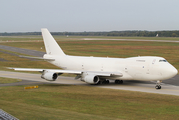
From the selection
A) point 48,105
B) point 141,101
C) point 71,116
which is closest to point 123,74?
point 141,101

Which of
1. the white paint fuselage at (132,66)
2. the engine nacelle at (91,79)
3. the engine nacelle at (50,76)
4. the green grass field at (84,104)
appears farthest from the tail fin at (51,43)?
the green grass field at (84,104)

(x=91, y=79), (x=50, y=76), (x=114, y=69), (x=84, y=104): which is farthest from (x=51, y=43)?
(x=84, y=104)

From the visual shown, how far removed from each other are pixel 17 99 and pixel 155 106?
15716 mm

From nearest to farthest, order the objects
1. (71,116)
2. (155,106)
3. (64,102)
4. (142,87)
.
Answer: (71,116) < (155,106) < (64,102) < (142,87)

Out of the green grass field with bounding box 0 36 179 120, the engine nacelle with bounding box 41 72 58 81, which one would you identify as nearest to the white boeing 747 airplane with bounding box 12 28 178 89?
the engine nacelle with bounding box 41 72 58 81

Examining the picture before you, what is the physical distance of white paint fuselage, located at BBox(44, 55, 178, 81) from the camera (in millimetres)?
35938

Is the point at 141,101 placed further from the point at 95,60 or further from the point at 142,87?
the point at 95,60

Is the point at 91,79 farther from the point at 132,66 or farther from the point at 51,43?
the point at 51,43

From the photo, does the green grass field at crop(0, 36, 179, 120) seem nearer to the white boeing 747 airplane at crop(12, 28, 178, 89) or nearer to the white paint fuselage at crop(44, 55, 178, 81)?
the white boeing 747 airplane at crop(12, 28, 178, 89)

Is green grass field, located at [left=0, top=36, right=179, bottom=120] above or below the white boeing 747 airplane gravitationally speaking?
below

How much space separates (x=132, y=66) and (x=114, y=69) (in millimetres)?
3378

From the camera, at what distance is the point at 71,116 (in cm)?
2177

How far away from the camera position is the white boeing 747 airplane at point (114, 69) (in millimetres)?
36287

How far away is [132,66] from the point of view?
38438mm
